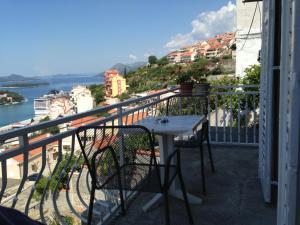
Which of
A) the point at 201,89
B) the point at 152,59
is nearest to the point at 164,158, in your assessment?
the point at 201,89

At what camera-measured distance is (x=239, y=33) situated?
1146cm

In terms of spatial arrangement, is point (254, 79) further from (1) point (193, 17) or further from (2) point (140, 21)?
(1) point (193, 17)

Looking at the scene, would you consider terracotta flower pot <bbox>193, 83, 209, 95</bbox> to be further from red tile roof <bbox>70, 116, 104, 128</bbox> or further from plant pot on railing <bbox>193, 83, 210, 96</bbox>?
red tile roof <bbox>70, 116, 104, 128</bbox>

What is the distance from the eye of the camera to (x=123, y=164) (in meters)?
2.68

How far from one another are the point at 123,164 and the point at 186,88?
256 cm

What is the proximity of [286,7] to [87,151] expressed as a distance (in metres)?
1.72

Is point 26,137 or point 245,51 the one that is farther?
point 245,51

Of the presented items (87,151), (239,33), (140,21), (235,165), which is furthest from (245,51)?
(140,21)

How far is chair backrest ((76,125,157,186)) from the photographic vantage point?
2361mm

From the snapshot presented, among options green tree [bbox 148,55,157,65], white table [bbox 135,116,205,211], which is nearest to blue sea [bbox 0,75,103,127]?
white table [bbox 135,116,205,211]

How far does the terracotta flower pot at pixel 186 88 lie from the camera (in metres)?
4.91

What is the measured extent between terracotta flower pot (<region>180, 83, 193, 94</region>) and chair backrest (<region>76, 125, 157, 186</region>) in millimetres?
2461

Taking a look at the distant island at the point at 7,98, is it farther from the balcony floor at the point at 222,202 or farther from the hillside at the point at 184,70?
the balcony floor at the point at 222,202

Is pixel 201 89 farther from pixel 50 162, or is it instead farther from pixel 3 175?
pixel 3 175
